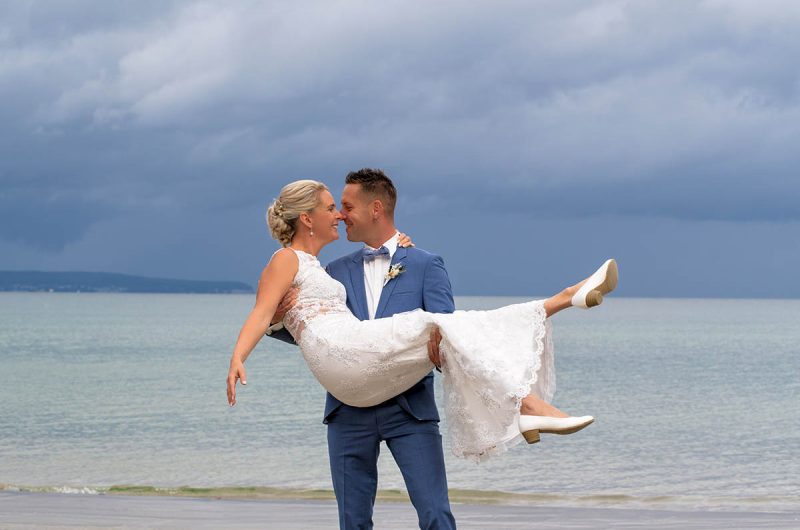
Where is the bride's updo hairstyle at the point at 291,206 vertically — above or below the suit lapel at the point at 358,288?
above

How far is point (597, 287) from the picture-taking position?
4.45 meters

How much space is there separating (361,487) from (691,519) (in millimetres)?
5387

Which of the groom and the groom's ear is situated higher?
the groom's ear

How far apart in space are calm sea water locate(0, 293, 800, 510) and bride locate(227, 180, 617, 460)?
27.2ft

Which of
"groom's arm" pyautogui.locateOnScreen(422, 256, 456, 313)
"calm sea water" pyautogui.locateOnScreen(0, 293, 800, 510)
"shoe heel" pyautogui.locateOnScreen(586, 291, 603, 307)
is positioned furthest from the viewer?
"calm sea water" pyautogui.locateOnScreen(0, 293, 800, 510)

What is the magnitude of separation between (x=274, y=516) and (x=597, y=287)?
18.8ft

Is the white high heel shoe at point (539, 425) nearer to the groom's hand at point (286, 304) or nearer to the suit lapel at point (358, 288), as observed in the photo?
the suit lapel at point (358, 288)

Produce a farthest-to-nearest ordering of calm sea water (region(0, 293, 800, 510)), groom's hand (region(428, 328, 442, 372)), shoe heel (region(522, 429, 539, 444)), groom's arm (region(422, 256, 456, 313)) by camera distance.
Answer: calm sea water (region(0, 293, 800, 510)) < groom's arm (region(422, 256, 456, 313)) < groom's hand (region(428, 328, 442, 372)) < shoe heel (region(522, 429, 539, 444))

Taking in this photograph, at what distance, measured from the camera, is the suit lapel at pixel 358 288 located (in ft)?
17.4

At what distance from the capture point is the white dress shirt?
5.27 m

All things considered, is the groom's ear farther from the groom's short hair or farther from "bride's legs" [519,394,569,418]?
"bride's legs" [519,394,569,418]

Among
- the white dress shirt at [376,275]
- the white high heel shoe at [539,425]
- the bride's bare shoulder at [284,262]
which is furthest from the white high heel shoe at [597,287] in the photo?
the bride's bare shoulder at [284,262]

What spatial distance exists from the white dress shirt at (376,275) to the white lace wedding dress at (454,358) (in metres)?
0.16

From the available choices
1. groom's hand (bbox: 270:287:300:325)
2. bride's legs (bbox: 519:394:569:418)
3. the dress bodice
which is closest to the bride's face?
the dress bodice
